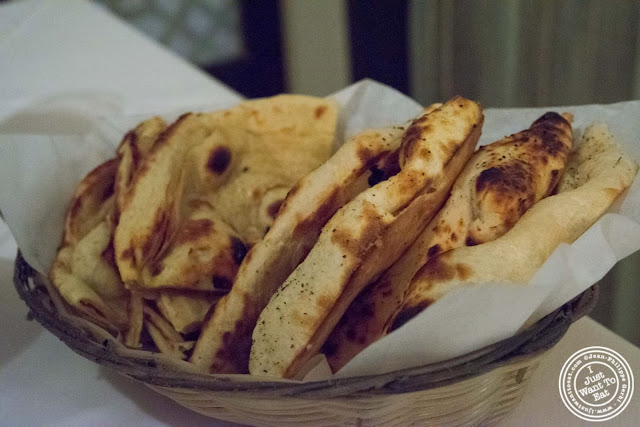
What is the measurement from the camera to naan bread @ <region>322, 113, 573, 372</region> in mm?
588

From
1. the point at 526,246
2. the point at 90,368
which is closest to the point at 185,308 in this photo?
the point at 90,368

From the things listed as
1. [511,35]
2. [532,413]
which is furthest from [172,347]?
[511,35]

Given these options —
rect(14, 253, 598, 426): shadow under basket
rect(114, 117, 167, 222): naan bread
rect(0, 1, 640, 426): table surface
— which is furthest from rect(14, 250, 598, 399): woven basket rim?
rect(114, 117, 167, 222): naan bread

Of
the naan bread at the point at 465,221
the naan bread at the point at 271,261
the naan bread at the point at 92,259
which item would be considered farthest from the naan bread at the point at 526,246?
the naan bread at the point at 92,259

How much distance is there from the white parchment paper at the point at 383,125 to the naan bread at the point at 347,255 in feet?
0.19

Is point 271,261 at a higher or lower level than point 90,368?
higher

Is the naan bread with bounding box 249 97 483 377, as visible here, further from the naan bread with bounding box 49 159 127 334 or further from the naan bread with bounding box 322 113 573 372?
the naan bread with bounding box 49 159 127 334

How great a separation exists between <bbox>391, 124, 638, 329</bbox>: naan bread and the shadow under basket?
52 millimetres

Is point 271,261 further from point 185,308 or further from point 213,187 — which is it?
point 213,187

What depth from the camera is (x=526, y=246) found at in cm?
53

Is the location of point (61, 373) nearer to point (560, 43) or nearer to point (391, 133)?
point (391, 133)

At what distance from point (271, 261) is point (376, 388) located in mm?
193

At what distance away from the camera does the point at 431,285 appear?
1.71 ft

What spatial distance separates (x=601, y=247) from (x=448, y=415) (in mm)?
205
